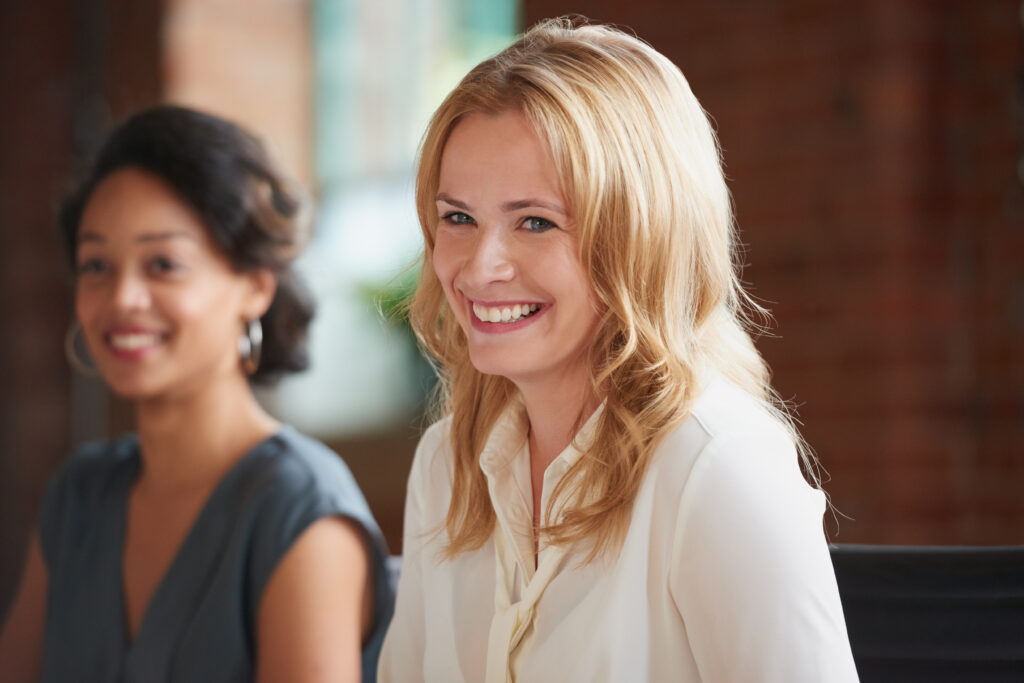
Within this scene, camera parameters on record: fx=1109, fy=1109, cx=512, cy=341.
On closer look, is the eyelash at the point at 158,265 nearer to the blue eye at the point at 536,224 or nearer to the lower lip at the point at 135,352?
the lower lip at the point at 135,352

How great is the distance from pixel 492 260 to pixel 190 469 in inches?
35.9

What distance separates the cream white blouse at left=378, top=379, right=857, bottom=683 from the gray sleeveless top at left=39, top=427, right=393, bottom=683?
0.33 m

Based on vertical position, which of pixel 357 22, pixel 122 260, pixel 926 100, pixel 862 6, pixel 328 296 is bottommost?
pixel 328 296

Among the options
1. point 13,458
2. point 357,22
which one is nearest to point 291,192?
point 13,458

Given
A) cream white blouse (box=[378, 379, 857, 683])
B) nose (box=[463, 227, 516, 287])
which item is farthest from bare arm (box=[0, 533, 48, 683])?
nose (box=[463, 227, 516, 287])

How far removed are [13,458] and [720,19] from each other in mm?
3698

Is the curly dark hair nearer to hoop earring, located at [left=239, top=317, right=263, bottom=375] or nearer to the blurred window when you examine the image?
hoop earring, located at [left=239, top=317, right=263, bottom=375]

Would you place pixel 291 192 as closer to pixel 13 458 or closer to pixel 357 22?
pixel 13 458

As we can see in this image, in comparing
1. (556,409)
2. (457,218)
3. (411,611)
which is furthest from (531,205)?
(411,611)

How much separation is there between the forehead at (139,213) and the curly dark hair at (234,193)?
2 cm

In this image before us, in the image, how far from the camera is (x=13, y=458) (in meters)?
4.92

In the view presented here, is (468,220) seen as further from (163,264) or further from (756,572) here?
(163,264)

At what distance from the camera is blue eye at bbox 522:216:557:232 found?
118 cm

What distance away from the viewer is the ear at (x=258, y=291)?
1945mm
